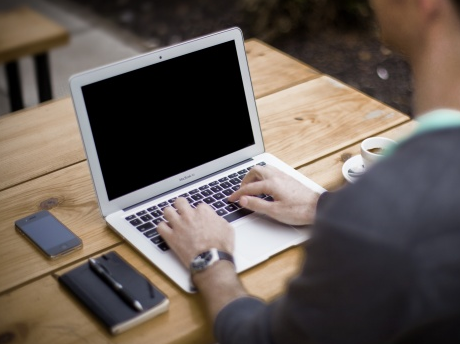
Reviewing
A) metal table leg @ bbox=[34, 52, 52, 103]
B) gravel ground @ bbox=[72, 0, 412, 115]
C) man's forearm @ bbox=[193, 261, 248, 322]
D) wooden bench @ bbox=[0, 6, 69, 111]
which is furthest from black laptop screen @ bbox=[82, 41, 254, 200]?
gravel ground @ bbox=[72, 0, 412, 115]

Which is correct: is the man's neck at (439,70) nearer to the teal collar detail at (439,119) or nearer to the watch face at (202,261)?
the teal collar detail at (439,119)

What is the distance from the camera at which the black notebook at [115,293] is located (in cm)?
129

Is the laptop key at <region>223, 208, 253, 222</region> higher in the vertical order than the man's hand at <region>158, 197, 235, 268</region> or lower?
lower

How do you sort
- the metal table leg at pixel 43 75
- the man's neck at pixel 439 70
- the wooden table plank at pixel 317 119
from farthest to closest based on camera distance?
the metal table leg at pixel 43 75, the wooden table plank at pixel 317 119, the man's neck at pixel 439 70

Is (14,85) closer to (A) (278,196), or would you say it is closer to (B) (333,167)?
(B) (333,167)

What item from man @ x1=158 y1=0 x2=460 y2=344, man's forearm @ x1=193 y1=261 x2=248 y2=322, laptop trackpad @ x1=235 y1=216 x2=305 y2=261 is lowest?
laptop trackpad @ x1=235 y1=216 x2=305 y2=261

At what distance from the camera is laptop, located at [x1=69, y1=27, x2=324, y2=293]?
5.02ft

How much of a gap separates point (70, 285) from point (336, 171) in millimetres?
730

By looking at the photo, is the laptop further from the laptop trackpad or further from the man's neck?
the man's neck

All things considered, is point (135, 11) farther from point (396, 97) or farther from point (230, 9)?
point (396, 97)

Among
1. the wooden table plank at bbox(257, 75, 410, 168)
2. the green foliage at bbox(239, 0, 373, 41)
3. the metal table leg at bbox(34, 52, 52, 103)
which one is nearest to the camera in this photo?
the wooden table plank at bbox(257, 75, 410, 168)

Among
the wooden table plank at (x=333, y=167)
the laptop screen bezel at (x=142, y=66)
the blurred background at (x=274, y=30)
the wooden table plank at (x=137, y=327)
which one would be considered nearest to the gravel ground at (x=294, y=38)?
the blurred background at (x=274, y=30)

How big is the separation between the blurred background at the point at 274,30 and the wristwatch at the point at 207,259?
2622 mm

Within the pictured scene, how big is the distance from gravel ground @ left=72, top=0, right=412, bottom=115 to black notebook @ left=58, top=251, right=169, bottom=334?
8.72 ft
